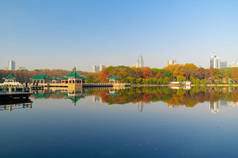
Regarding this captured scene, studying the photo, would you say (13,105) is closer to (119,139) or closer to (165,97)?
(119,139)

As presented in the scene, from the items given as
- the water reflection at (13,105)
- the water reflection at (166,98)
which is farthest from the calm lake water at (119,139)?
the water reflection at (166,98)

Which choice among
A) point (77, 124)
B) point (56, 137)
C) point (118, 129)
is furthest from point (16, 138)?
point (118, 129)

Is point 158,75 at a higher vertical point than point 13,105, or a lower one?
higher

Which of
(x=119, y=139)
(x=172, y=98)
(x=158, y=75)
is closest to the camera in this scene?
(x=119, y=139)

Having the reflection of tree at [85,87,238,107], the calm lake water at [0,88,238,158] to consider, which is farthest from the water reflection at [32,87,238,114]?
the calm lake water at [0,88,238,158]

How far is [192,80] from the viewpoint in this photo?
249 feet

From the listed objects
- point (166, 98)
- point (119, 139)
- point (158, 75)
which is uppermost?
point (158, 75)

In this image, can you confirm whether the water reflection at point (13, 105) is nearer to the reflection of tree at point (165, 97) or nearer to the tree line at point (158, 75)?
the reflection of tree at point (165, 97)

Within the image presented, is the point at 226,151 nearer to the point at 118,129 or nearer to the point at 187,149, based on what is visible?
the point at 187,149

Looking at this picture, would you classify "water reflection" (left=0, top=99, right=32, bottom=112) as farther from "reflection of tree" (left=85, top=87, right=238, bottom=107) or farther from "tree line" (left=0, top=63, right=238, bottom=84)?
"tree line" (left=0, top=63, right=238, bottom=84)

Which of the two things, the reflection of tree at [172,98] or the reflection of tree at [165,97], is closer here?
the reflection of tree at [172,98]

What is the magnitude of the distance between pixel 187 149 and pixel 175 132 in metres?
2.20

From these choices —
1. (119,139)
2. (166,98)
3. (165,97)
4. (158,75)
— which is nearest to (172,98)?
(166,98)

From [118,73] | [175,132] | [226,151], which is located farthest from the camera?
[118,73]
